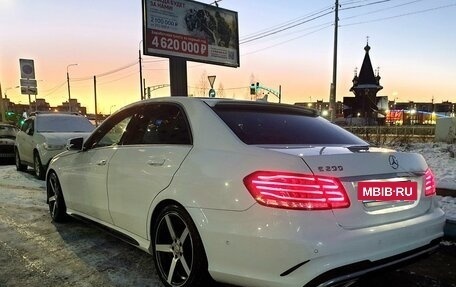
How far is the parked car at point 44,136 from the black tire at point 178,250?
6.98 meters

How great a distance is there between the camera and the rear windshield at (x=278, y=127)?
335cm

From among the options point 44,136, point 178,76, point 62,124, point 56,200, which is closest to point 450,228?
point 56,200

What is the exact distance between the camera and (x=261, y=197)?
2695mm

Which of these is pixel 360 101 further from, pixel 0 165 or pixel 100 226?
pixel 100 226

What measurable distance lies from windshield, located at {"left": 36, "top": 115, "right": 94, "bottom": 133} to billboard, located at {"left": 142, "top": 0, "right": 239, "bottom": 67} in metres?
5.85

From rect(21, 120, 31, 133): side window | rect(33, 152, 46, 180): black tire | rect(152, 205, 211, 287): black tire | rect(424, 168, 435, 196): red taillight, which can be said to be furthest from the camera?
rect(21, 120, 31, 133): side window

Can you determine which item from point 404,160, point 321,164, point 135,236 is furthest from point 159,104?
point 404,160

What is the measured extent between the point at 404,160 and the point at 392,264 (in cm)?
78

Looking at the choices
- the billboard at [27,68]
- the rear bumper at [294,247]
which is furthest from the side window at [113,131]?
the billboard at [27,68]

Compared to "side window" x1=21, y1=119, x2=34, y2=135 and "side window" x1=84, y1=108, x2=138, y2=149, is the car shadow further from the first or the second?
"side window" x1=21, y1=119, x2=34, y2=135

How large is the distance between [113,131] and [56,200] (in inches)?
68.5

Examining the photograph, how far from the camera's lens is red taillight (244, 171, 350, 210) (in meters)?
A: 2.62

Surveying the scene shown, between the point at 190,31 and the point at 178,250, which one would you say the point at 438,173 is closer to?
the point at 178,250

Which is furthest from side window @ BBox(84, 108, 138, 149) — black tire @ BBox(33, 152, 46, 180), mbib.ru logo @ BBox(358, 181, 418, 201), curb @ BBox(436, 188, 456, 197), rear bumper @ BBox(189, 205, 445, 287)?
black tire @ BBox(33, 152, 46, 180)
